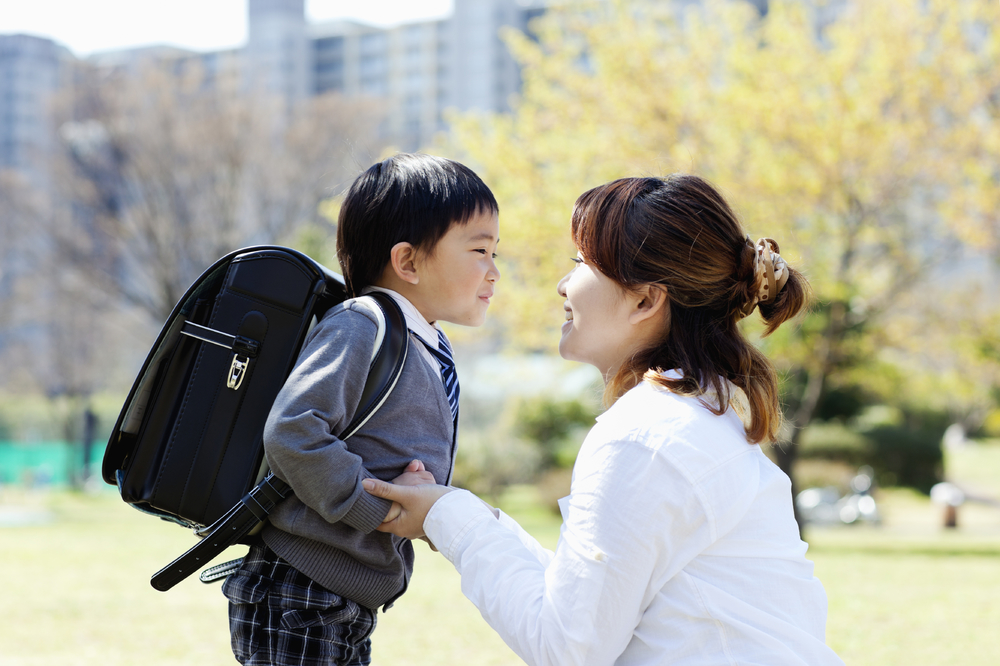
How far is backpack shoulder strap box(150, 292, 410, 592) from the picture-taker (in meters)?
1.88

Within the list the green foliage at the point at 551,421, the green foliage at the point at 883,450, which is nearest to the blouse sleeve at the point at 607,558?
the green foliage at the point at 551,421

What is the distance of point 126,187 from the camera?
19.2 metres

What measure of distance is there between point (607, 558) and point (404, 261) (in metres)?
0.93

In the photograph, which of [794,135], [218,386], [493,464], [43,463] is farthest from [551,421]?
[218,386]

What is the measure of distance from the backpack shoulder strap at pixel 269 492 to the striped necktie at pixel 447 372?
21 cm

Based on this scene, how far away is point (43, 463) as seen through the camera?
24.6m

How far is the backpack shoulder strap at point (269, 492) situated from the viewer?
1.88 meters

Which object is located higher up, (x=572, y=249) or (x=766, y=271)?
(x=766, y=271)

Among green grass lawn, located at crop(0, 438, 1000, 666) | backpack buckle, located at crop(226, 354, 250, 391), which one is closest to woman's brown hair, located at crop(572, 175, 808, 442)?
backpack buckle, located at crop(226, 354, 250, 391)

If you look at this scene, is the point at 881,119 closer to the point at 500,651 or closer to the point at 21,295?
the point at 500,651

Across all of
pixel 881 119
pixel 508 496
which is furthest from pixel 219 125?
pixel 881 119

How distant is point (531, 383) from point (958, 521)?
8876 mm

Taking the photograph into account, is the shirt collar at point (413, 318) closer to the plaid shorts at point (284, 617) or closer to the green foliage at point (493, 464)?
the plaid shorts at point (284, 617)

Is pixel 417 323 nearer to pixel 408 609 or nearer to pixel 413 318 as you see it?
pixel 413 318
